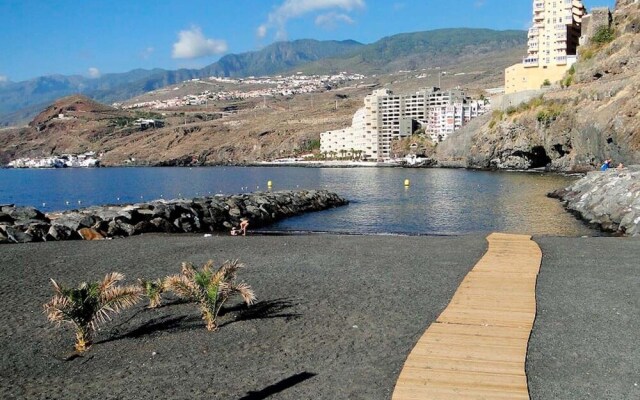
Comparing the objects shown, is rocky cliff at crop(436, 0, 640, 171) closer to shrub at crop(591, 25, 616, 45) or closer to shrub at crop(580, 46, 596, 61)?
shrub at crop(580, 46, 596, 61)

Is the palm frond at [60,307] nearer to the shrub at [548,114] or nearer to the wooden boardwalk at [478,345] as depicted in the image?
the wooden boardwalk at [478,345]

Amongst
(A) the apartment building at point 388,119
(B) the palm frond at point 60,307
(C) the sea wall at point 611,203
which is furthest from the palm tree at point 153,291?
(A) the apartment building at point 388,119

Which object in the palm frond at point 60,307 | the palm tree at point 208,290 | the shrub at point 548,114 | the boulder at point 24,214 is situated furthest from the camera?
the shrub at point 548,114

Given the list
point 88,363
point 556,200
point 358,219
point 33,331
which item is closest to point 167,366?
point 88,363

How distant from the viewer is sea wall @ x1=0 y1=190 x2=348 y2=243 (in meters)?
24.4

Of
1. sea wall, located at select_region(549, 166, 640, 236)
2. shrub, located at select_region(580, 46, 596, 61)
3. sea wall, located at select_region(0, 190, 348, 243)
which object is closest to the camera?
sea wall, located at select_region(0, 190, 348, 243)

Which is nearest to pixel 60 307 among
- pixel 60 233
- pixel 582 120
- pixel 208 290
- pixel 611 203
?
pixel 208 290

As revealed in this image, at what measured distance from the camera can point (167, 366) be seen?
829cm

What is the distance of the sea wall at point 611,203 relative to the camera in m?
26.7

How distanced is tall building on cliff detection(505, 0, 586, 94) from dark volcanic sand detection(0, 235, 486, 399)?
358ft

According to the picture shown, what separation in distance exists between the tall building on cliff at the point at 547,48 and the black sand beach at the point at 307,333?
107484 millimetres

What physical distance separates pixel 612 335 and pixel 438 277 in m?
5.07

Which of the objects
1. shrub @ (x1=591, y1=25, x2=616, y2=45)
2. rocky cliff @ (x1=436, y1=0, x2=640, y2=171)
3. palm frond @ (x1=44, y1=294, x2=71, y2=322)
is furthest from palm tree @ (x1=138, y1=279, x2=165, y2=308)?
shrub @ (x1=591, y1=25, x2=616, y2=45)

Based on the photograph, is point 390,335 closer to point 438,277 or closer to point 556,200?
point 438,277
